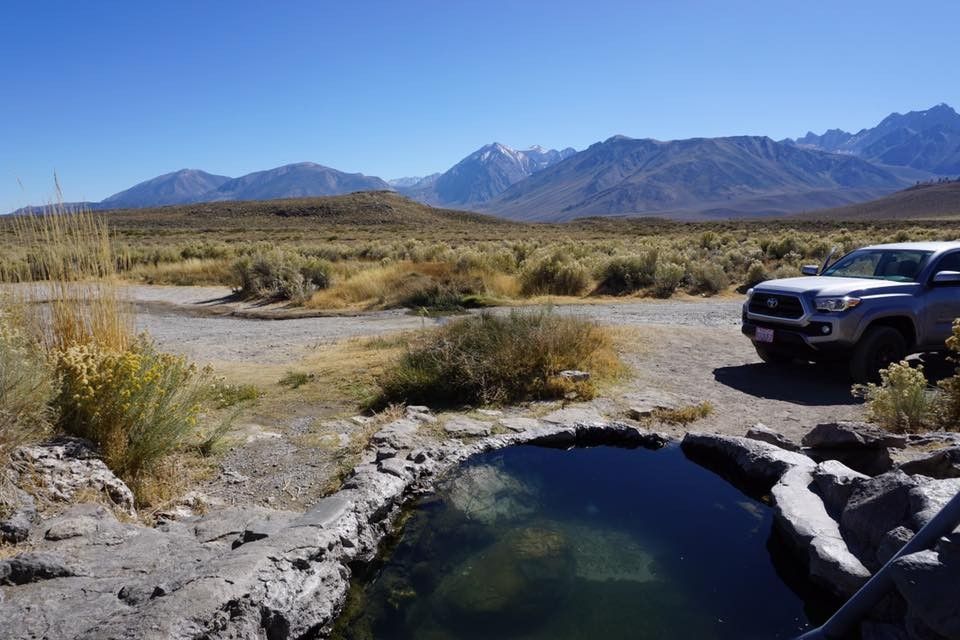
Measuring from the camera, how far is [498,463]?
5.72 meters

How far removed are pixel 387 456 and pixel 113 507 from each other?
6.76 ft

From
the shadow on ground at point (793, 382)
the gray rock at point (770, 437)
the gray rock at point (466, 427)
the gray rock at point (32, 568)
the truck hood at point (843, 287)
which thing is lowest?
the shadow on ground at point (793, 382)

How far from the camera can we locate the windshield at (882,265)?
8.20m

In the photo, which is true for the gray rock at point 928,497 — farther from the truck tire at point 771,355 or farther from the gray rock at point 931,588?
the truck tire at point 771,355

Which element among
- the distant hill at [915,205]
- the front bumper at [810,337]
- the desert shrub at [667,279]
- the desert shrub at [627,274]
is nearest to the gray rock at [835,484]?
the front bumper at [810,337]

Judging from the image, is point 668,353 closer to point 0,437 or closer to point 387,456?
point 387,456

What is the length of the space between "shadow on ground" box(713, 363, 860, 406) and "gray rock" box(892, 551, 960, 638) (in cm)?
481

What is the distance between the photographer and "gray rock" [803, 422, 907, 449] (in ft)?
17.4

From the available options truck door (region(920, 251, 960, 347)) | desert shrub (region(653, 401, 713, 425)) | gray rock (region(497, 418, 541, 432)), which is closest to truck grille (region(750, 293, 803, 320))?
truck door (region(920, 251, 960, 347))

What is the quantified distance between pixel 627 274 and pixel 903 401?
13875 mm

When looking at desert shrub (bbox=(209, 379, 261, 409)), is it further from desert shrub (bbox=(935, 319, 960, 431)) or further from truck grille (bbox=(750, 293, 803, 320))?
desert shrub (bbox=(935, 319, 960, 431))

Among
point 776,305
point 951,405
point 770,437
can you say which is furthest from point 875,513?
point 776,305

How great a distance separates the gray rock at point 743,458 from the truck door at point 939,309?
389cm

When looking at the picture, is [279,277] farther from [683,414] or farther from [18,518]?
[18,518]
